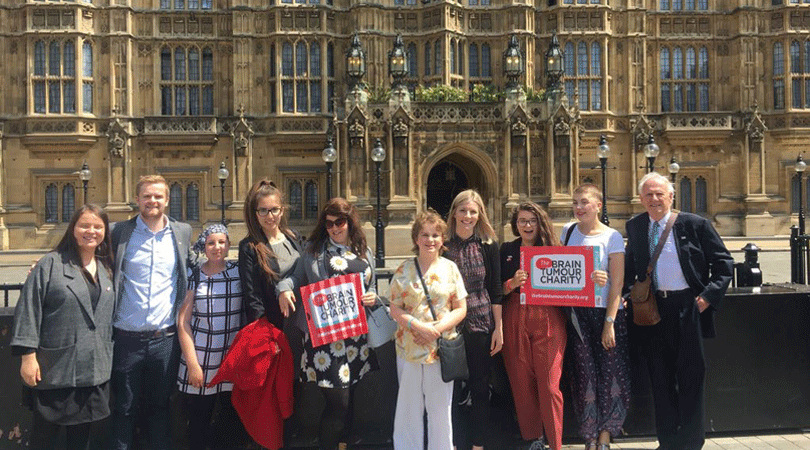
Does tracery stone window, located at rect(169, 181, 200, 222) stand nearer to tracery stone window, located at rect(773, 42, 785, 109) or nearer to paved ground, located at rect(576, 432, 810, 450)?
tracery stone window, located at rect(773, 42, 785, 109)

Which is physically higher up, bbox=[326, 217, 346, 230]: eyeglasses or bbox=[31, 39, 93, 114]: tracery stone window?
bbox=[31, 39, 93, 114]: tracery stone window

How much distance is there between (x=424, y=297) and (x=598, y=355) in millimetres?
1814

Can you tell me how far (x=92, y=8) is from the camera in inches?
1182

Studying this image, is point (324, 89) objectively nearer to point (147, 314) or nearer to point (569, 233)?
point (569, 233)

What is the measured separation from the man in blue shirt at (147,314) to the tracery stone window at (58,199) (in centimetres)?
2714

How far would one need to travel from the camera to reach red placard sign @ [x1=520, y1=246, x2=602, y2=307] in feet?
21.0

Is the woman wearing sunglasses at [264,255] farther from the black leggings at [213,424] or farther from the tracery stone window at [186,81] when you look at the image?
the tracery stone window at [186,81]

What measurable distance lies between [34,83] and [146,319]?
92.5 feet

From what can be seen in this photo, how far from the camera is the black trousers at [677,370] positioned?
650 cm

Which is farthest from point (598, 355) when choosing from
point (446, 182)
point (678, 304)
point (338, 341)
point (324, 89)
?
point (324, 89)

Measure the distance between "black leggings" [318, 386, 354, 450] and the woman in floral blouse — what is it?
45 cm

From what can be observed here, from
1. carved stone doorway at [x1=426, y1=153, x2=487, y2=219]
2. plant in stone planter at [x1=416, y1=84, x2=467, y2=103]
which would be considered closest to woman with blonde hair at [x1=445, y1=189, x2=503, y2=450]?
plant in stone planter at [x1=416, y1=84, x2=467, y2=103]

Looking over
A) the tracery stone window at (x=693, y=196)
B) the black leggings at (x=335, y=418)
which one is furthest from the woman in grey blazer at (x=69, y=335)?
the tracery stone window at (x=693, y=196)

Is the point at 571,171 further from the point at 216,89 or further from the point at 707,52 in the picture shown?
the point at 216,89
